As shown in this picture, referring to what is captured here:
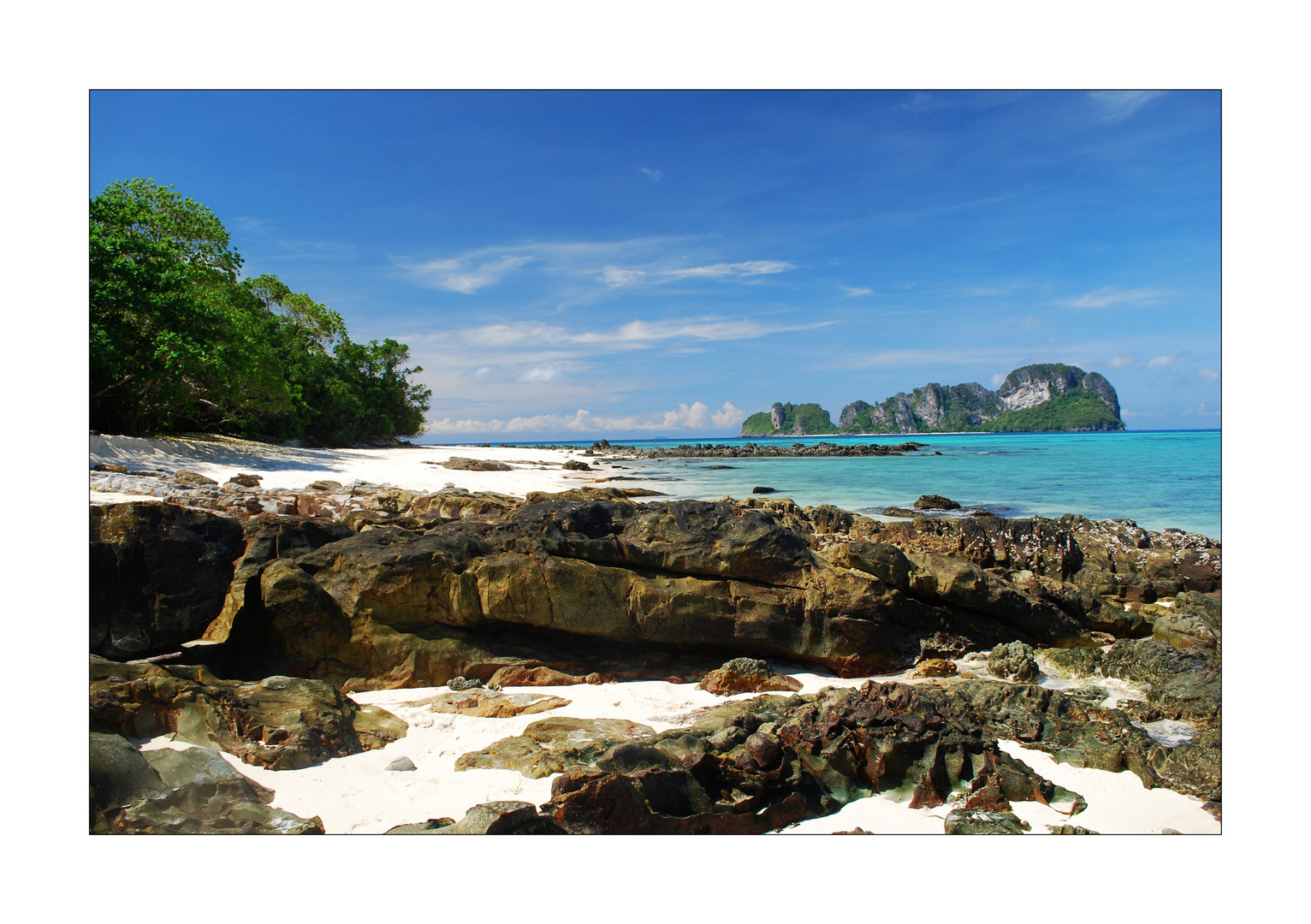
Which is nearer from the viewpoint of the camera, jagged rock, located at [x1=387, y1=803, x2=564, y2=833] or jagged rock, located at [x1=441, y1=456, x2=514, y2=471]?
jagged rock, located at [x1=387, y1=803, x2=564, y2=833]

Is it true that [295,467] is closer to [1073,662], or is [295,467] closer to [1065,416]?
[1073,662]

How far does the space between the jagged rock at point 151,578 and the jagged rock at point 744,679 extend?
404cm

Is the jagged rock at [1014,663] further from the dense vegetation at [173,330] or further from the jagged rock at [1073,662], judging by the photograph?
the dense vegetation at [173,330]

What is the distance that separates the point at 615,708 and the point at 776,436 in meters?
44.3

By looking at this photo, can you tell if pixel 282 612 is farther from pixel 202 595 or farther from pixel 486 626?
pixel 486 626

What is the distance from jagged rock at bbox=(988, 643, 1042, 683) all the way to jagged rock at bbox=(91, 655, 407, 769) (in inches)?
187

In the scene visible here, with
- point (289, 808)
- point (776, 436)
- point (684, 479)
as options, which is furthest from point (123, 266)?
point (776, 436)

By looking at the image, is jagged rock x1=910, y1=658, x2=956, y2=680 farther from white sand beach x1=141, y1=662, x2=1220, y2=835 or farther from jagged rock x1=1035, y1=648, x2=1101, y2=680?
white sand beach x1=141, y1=662, x2=1220, y2=835

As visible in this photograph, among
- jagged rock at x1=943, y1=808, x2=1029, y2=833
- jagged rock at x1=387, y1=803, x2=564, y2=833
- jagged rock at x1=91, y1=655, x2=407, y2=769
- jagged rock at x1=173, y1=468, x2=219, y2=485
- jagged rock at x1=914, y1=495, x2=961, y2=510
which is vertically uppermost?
jagged rock at x1=173, y1=468, x2=219, y2=485

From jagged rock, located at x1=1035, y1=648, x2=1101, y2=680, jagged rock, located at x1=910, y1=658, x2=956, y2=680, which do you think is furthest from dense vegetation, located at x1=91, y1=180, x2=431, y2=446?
jagged rock, located at x1=1035, y1=648, x2=1101, y2=680

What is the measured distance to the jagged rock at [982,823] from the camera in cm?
312

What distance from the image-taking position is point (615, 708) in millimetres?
4352

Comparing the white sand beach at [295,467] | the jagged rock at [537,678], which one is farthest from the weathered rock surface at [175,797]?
the white sand beach at [295,467]

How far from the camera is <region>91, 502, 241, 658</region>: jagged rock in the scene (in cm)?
426
